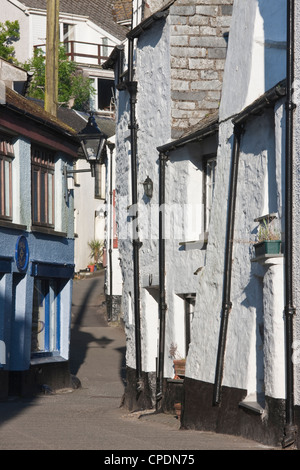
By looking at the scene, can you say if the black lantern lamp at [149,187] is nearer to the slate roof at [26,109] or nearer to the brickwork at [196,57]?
the brickwork at [196,57]

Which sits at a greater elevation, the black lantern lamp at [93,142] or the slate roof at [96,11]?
the slate roof at [96,11]

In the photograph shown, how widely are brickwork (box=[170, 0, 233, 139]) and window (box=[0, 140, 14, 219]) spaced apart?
4.14 meters

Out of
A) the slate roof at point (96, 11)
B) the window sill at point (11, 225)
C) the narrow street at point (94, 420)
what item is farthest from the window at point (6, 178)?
the slate roof at point (96, 11)

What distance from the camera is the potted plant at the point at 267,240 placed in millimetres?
10648

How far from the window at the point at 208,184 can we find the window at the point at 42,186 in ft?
18.4

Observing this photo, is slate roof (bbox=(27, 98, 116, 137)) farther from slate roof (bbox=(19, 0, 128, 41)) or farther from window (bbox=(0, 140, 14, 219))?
window (bbox=(0, 140, 14, 219))

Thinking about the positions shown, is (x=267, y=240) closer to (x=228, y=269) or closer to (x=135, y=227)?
(x=228, y=269)

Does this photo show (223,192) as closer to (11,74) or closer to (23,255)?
(23,255)

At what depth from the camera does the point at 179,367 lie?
52.3 ft

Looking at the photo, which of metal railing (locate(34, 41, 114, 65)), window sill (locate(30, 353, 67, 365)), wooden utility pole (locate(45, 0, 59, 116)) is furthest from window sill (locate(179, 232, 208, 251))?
metal railing (locate(34, 41, 114, 65))

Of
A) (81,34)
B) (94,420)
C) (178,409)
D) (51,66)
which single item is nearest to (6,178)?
(94,420)

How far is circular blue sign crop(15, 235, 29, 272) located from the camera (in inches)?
763

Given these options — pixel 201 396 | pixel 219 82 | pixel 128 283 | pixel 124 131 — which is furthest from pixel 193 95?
pixel 201 396

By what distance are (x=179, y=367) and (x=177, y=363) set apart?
0.07m
